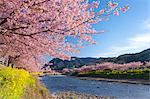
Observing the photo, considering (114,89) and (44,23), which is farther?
(114,89)

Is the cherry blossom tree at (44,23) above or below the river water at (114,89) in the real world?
above

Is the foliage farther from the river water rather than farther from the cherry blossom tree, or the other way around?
the river water

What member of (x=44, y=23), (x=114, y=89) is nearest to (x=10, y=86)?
(x=44, y=23)

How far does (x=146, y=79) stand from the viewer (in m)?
81.4

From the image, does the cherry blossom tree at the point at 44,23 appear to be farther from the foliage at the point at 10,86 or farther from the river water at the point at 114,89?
the river water at the point at 114,89

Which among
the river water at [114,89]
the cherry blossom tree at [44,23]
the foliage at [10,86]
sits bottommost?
the river water at [114,89]

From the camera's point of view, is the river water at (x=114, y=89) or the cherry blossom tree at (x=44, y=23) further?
the river water at (x=114, y=89)

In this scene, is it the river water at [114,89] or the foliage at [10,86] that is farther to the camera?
the river water at [114,89]

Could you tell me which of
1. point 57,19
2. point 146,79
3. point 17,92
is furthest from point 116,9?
point 146,79

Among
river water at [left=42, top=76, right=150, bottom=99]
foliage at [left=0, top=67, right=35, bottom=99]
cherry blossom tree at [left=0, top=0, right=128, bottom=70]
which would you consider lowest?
river water at [left=42, top=76, right=150, bottom=99]

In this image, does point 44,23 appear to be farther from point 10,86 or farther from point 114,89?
point 114,89

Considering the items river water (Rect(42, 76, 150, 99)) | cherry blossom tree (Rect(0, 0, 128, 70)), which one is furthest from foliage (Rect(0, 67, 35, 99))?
river water (Rect(42, 76, 150, 99))

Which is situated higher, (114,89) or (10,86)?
(10,86)

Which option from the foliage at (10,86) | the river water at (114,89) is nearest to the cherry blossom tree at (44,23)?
the foliage at (10,86)
